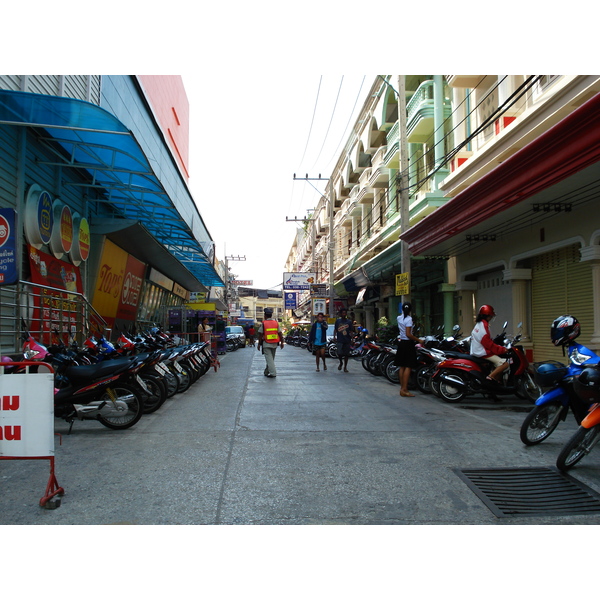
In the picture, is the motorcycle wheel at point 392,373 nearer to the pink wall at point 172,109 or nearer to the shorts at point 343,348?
the shorts at point 343,348

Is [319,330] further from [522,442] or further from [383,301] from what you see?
[383,301]

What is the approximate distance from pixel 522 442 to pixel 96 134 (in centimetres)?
804

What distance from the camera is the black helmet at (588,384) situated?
4449mm

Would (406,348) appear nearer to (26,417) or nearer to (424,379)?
(424,379)

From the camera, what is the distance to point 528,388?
28.3 ft

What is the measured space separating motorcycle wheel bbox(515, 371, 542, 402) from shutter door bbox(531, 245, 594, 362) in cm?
224

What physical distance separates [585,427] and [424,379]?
5738 millimetres

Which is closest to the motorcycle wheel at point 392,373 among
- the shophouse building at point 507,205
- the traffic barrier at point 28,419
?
the shophouse building at point 507,205

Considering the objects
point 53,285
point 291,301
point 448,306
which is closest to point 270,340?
point 53,285

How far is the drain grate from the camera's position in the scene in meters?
3.84

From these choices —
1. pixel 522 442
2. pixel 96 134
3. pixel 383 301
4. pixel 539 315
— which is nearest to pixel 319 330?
pixel 539 315

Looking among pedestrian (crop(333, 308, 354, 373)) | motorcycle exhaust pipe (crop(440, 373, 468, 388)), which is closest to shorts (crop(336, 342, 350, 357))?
pedestrian (crop(333, 308, 354, 373))

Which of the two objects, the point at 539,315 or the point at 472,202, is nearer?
the point at 472,202

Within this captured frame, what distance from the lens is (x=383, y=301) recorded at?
28047 mm
